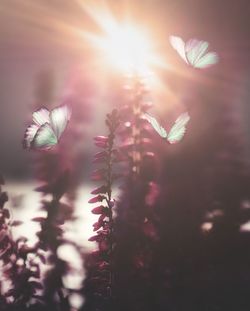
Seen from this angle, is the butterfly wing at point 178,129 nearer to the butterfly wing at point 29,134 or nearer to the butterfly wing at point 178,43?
the butterfly wing at point 178,43

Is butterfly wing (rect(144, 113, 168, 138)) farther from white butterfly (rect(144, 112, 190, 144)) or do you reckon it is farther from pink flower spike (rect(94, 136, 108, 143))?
pink flower spike (rect(94, 136, 108, 143))

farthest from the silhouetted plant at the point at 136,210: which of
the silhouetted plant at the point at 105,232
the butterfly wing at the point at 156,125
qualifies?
the butterfly wing at the point at 156,125

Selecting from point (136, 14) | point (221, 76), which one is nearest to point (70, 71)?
point (221, 76)

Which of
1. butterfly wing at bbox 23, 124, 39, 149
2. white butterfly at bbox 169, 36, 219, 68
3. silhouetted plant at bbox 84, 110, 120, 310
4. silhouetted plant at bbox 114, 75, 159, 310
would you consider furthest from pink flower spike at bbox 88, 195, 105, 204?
white butterfly at bbox 169, 36, 219, 68

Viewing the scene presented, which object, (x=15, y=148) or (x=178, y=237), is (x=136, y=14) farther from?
(x=178, y=237)

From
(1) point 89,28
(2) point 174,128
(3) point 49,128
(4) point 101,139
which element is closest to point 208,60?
(2) point 174,128
